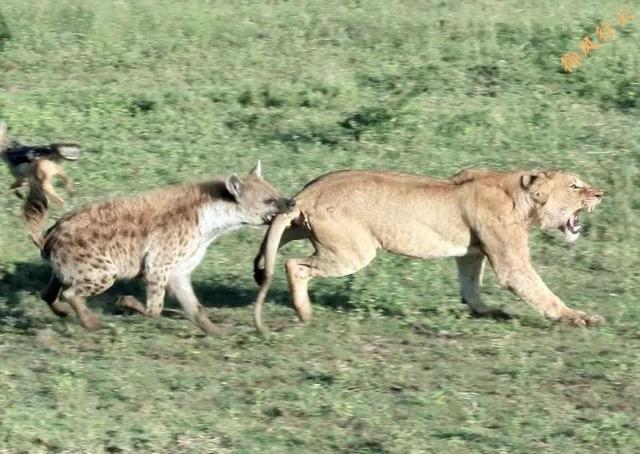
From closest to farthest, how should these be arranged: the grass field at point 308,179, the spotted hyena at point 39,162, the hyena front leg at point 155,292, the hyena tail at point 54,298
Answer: the grass field at point 308,179, the hyena front leg at point 155,292, the hyena tail at point 54,298, the spotted hyena at point 39,162

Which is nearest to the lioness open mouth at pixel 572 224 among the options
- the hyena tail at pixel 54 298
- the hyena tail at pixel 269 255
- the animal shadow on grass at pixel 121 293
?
the animal shadow on grass at pixel 121 293

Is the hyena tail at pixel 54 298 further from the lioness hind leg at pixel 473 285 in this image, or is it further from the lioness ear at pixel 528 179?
the lioness ear at pixel 528 179

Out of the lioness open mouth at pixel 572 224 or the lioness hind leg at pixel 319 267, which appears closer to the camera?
the lioness hind leg at pixel 319 267

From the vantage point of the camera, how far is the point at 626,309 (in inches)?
326

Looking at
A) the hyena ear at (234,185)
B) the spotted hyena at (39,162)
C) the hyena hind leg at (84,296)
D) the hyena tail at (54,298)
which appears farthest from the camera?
the spotted hyena at (39,162)

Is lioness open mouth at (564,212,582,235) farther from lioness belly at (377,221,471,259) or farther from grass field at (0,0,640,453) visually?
lioness belly at (377,221,471,259)

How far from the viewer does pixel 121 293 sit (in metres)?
8.66

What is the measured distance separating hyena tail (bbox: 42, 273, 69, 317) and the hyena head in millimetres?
1028

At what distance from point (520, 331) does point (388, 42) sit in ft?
18.4

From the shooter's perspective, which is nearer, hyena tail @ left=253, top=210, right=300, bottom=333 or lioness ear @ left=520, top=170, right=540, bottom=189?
hyena tail @ left=253, top=210, right=300, bottom=333

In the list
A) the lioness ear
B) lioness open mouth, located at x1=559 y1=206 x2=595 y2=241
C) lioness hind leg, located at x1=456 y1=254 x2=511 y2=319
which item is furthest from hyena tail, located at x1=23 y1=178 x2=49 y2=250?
lioness open mouth, located at x1=559 y1=206 x2=595 y2=241

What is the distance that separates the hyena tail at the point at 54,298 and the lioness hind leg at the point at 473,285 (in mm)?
2105

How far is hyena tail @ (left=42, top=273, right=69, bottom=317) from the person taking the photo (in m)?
7.96

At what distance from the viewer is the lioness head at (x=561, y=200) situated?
8.25 metres
